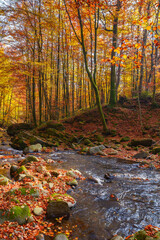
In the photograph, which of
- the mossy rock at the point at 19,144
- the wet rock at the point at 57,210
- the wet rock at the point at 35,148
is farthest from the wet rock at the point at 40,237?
the mossy rock at the point at 19,144

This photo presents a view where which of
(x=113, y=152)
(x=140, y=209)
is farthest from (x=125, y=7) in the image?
(x=140, y=209)

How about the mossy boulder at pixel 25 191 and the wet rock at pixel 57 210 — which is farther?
the mossy boulder at pixel 25 191

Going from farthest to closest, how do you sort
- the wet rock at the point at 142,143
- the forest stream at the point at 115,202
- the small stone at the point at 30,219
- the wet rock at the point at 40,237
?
the wet rock at the point at 142,143 < the forest stream at the point at 115,202 < the small stone at the point at 30,219 < the wet rock at the point at 40,237

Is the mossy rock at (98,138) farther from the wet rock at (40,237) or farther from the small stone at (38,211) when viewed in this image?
the wet rock at (40,237)

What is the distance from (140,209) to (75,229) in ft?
5.06

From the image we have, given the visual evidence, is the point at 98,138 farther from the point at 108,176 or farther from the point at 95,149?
the point at 108,176

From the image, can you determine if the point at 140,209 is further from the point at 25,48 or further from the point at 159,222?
the point at 25,48

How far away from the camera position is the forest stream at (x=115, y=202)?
9.73 ft

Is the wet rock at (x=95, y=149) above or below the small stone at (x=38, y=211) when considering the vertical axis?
below

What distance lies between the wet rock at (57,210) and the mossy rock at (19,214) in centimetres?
43

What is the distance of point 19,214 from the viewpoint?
2811 millimetres

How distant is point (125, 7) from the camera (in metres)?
12.7

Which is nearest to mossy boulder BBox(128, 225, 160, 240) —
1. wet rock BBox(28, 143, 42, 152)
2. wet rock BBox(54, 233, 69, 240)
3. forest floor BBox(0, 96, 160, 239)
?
wet rock BBox(54, 233, 69, 240)

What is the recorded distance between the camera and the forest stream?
2967 mm
